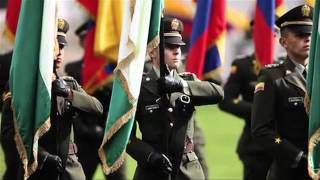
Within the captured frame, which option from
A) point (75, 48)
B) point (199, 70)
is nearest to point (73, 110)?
point (199, 70)

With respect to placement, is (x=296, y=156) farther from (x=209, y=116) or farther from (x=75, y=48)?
(x=209, y=116)

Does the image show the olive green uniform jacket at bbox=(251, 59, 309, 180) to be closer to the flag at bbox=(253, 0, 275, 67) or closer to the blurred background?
the blurred background

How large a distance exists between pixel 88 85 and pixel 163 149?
111 inches

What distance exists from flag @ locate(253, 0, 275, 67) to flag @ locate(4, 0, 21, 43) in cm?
241

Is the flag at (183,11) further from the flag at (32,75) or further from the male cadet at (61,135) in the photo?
the flag at (32,75)

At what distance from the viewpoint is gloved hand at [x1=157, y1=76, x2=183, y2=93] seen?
229 inches

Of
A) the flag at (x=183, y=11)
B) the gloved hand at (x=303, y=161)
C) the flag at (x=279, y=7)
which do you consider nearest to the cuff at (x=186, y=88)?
the gloved hand at (x=303, y=161)

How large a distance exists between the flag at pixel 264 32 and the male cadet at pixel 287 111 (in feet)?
7.73

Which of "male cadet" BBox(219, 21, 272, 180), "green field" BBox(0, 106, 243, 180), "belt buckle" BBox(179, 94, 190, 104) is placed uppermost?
"belt buckle" BBox(179, 94, 190, 104)

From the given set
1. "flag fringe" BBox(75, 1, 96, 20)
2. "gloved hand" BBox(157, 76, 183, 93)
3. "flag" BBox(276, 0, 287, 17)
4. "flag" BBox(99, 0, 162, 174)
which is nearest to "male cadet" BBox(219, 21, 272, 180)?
"flag" BBox(276, 0, 287, 17)

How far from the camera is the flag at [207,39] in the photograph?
27.3 ft

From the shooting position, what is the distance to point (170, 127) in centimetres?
603

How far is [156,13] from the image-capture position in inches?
232

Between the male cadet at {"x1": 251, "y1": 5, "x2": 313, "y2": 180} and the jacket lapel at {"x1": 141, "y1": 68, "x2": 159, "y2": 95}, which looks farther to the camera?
the jacket lapel at {"x1": 141, "y1": 68, "x2": 159, "y2": 95}
